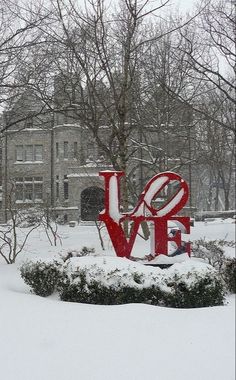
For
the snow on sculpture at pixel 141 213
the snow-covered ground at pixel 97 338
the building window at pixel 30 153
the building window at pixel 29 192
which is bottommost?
the snow-covered ground at pixel 97 338

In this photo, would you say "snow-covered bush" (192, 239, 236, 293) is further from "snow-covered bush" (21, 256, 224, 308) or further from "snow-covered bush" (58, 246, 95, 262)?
"snow-covered bush" (58, 246, 95, 262)

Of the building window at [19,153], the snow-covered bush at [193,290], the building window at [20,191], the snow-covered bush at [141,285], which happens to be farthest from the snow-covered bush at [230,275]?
the building window at [19,153]

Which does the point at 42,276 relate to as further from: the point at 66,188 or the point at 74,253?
the point at 66,188

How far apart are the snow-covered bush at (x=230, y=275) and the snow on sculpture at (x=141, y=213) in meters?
1.17

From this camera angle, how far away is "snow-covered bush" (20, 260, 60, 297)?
8.40 meters

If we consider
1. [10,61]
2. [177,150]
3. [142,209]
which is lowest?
[142,209]

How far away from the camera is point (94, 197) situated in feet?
111

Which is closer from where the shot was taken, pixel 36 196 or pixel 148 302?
pixel 148 302

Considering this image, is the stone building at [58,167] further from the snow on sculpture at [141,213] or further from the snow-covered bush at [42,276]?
the snow-covered bush at [42,276]

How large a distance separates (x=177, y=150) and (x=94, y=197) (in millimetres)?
13632

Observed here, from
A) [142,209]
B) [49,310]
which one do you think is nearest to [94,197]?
[142,209]

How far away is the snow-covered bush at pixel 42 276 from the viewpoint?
840 cm

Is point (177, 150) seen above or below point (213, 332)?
above

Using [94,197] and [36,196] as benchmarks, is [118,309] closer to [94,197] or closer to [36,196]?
[94,197]
